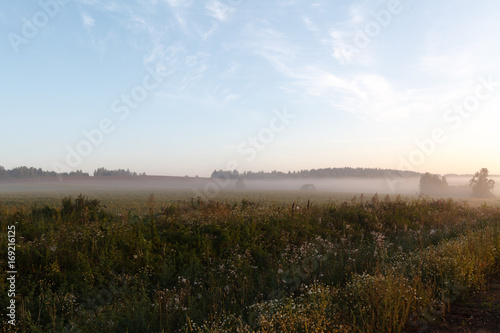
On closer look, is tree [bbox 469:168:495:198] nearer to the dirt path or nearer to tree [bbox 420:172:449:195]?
tree [bbox 420:172:449:195]

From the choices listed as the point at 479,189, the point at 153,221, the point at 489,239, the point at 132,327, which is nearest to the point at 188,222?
the point at 153,221

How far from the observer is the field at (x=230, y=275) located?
4.64 meters

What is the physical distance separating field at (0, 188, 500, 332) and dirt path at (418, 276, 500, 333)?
0.52 feet

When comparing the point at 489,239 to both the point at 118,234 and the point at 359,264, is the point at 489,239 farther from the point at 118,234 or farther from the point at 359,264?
the point at 118,234

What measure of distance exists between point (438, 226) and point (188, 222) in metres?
11.3

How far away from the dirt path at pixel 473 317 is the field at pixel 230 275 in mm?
157

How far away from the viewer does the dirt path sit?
4.44 meters

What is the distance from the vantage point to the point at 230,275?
7.27 m

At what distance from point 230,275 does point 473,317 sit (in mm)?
4733

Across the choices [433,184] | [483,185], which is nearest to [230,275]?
[483,185]

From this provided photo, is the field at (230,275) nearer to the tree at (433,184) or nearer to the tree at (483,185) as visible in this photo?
the tree at (483,185)

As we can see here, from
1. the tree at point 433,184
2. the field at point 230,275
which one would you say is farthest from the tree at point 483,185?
the field at point 230,275

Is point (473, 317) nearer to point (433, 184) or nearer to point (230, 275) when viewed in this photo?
point (230, 275)

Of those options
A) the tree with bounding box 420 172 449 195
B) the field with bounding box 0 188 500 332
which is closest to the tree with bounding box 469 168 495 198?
the tree with bounding box 420 172 449 195
